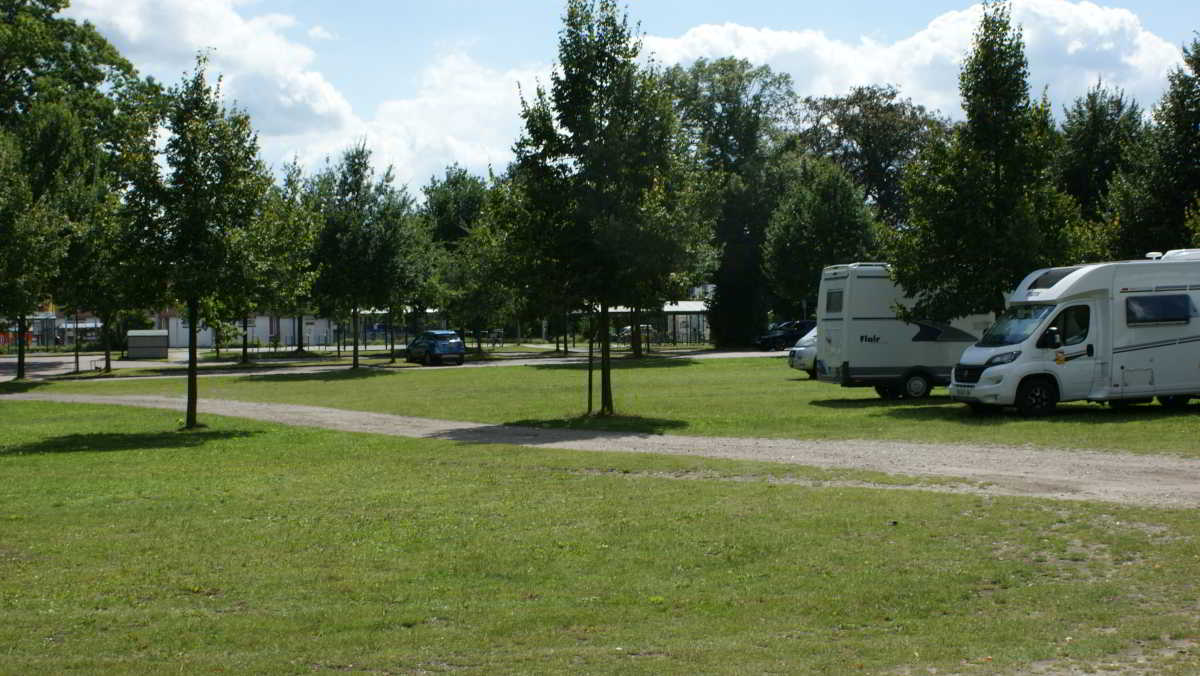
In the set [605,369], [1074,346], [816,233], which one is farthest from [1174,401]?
[816,233]

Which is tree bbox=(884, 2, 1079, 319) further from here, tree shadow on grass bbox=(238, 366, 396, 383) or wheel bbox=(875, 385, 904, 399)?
tree shadow on grass bbox=(238, 366, 396, 383)

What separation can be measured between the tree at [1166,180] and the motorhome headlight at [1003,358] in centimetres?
1424

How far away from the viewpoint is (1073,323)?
73.6 ft

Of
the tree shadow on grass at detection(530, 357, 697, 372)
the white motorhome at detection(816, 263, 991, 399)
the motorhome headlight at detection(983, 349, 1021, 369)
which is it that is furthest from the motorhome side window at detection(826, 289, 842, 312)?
the tree shadow on grass at detection(530, 357, 697, 372)

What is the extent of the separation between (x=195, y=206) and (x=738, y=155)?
4848cm

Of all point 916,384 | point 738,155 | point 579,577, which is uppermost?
point 738,155

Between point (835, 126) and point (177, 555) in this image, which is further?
point (835, 126)

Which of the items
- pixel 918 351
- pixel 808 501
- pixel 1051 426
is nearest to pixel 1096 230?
pixel 918 351

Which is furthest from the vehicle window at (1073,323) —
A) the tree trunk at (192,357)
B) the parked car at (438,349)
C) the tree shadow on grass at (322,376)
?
the parked car at (438,349)

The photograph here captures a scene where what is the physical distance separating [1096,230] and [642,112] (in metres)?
15.5

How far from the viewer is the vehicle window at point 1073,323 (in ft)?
73.4

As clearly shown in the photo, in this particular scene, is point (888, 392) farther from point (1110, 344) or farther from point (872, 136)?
point (872, 136)

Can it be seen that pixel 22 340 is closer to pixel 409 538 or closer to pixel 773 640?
pixel 409 538

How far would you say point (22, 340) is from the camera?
44.8 m
